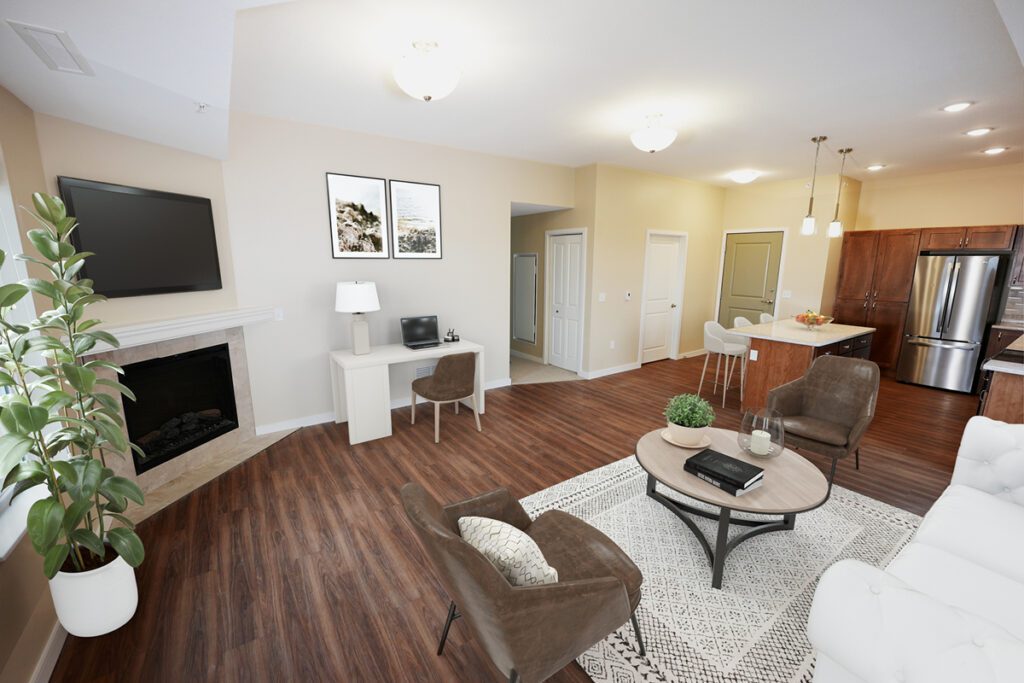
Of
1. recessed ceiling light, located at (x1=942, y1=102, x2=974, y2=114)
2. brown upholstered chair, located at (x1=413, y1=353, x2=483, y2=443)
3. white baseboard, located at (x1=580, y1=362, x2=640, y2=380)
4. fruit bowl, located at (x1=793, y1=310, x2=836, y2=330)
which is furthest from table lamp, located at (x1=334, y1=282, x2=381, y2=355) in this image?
recessed ceiling light, located at (x1=942, y1=102, x2=974, y2=114)

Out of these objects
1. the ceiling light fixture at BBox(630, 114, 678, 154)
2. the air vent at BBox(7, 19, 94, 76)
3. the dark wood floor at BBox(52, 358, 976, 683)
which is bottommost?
the dark wood floor at BBox(52, 358, 976, 683)

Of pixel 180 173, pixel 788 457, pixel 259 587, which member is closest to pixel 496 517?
pixel 259 587

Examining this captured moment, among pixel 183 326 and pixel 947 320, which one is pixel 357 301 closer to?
pixel 183 326

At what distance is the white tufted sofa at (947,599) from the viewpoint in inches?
37.1

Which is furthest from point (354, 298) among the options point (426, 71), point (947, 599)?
point (947, 599)

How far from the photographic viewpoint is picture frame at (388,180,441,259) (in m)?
4.01

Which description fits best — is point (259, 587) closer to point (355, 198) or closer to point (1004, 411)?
point (355, 198)

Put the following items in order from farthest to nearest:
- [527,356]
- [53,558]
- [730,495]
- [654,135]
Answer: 1. [527,356]
2. [654,135]
3. [730,495]
4. [53,558]

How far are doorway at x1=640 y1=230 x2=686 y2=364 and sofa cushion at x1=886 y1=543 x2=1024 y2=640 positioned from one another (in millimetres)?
4543

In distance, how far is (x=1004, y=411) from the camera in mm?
2725

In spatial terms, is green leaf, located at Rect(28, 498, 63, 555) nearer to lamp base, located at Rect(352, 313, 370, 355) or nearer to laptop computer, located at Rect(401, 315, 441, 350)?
lamp base, located at Rect(352, 313, 370, 355)

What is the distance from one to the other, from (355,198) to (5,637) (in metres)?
3.34

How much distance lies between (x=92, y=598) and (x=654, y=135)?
412 centimetres

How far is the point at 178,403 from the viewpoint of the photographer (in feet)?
10.0
